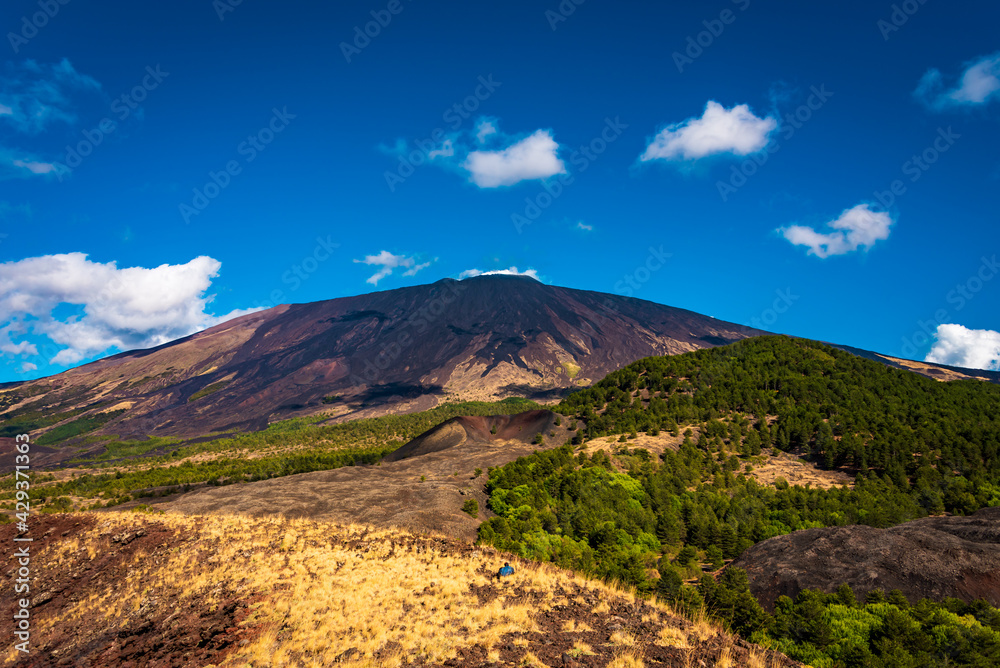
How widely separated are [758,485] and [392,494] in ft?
124

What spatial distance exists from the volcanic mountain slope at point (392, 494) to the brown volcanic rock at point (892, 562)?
1934 cm

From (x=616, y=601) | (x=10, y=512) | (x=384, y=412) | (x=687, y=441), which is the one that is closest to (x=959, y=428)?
(x=687, y=441)

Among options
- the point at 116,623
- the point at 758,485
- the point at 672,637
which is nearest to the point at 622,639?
the point at 672,637

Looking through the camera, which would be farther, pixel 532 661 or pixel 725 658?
pixel 725 658

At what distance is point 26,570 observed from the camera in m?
19.0

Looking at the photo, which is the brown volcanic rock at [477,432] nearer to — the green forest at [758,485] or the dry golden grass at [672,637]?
the green forest at [758,485]

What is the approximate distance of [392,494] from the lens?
4197cm

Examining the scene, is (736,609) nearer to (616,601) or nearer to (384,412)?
(616,601)

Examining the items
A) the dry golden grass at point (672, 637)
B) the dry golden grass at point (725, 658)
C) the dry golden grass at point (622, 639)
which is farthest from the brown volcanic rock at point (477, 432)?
the dry golden grass at point (725, 658)

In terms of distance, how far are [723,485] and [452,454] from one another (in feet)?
109

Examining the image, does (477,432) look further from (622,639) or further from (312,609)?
(622,639)

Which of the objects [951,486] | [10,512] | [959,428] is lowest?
[10,512]

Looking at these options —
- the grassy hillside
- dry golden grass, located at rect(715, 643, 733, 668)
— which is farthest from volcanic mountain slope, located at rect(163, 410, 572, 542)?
dry golden grass, located at rect(715, 643, 733, 668)

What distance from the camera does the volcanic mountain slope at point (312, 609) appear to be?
12141 millimetres
